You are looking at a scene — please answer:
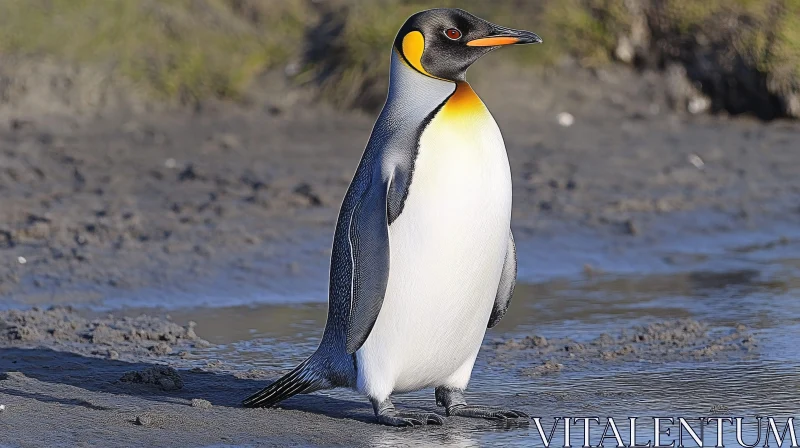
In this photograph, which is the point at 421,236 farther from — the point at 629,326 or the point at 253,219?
the point at 253,219

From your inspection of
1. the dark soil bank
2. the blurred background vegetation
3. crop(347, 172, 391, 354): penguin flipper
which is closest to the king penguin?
crop(347, 172, 391, 354): penguin flipper

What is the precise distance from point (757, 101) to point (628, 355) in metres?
6.38

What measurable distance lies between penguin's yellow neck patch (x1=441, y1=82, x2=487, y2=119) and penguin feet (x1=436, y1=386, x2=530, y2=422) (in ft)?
3.38

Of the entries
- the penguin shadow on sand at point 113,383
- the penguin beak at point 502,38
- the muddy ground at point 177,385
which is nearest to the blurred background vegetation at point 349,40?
the muddy ground at point 177,385

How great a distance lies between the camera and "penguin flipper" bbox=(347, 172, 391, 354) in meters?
4.69

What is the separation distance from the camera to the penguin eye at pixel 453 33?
4824mm

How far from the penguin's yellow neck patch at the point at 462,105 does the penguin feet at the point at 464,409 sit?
3.38 ft

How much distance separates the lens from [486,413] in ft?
15.8

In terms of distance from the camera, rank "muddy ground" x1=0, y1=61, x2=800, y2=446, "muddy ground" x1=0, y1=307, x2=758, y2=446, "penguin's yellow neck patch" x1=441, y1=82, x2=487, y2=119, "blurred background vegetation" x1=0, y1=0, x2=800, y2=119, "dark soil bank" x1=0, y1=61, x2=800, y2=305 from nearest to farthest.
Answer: "muddy ground" x1=0, y1=307, x2=758, y2=446 → "penguin's yellow neck patch" x1=441, y1=82, x2=487, y2=119 → "muddy ground" x1=0, y1=61, x2=800, y2=446 → "dark soil bank" x1=0, y1=61, x2=800, y2=305 → "blurred background vegetation" x1=0, y1=0, x2=800, y2=119

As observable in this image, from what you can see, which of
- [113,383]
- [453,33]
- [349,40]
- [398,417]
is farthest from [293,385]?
[349,40]

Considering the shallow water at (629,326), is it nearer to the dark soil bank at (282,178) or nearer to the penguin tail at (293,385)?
the penguin tail at (293,385)

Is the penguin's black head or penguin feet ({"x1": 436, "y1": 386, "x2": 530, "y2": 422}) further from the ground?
the penguin's black head

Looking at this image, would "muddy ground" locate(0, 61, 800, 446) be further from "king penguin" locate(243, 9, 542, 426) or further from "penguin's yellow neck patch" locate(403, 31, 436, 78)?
"penguin's yellow neck patch" locate(403, 31, 436, 78)

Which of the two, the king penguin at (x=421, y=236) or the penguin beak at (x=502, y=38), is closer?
the king penguin at (x=421, y=236)
